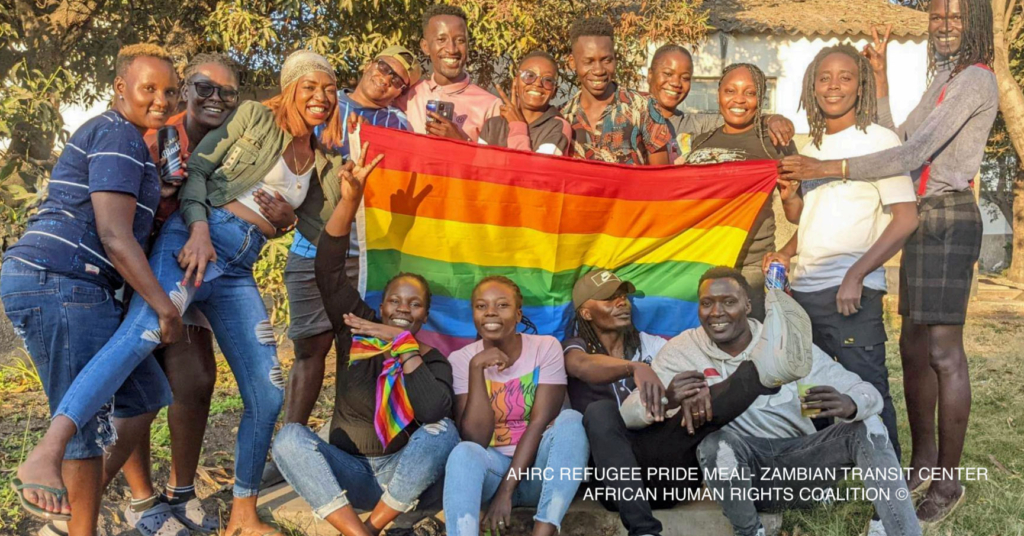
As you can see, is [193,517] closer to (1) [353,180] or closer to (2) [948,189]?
(1) [353,180]

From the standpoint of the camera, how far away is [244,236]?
4039mm

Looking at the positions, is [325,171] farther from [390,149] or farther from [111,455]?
[111,455]

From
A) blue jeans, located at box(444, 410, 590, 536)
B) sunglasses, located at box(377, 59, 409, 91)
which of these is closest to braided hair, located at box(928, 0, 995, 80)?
blue jeans, located at box(444, 410, 590, 536)

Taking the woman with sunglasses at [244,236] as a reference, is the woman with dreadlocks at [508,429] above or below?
below

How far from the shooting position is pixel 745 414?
4004 millimetres

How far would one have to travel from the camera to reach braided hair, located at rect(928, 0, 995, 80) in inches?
164

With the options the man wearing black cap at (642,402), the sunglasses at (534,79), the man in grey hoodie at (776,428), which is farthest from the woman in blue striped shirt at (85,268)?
the man in grey hoodie at (776,428)

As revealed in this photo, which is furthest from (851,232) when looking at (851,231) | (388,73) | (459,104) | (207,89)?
(207,89)

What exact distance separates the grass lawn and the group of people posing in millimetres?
179

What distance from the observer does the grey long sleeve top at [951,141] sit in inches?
161

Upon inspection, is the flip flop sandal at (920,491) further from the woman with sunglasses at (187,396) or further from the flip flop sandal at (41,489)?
the flip flop sandal at (41,489)

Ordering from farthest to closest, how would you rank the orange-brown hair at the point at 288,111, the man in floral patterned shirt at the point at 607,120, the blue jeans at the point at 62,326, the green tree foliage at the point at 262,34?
the green tree foliage at the point at 262,34 → the man in floral patterned shirt at the point at 607,120 → the orange-brown hair at the point at 288,111 → the blue jeans at the point at 62,326

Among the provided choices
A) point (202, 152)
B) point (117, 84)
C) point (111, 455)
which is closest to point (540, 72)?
point (202, 152)

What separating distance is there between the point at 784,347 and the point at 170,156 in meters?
2.78
